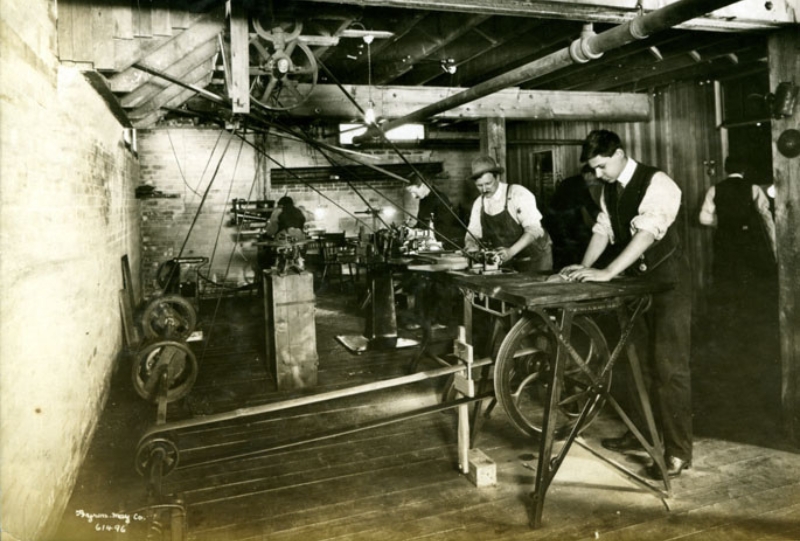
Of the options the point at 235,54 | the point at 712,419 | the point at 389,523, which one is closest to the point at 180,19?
the point at 235,54

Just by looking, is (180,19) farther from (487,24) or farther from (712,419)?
(712,419)

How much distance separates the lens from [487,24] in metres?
5.16

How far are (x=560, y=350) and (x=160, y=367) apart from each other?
3277mm

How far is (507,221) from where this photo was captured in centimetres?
518

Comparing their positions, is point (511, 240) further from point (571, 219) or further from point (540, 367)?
point (571, 219)

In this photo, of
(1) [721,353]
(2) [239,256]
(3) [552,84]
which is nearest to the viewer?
(1) [721,353]

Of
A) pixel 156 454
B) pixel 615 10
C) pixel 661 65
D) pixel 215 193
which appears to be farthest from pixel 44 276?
pixel 215 193

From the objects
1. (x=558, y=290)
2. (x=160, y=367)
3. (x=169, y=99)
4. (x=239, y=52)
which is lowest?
(x=160, y=367)

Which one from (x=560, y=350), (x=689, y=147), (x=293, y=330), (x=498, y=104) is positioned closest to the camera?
(x=560, y=350)

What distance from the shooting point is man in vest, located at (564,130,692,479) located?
3102 millimetres

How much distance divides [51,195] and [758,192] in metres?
5.96

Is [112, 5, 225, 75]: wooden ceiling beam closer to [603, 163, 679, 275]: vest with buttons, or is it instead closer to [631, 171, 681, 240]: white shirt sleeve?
[603, 163, 679, 275]: vest with buttons

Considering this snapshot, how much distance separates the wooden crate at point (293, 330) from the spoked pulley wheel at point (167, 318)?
1.41 metres

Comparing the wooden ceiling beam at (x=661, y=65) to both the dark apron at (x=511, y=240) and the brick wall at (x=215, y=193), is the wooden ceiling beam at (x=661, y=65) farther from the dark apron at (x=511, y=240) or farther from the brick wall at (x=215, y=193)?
the brick wall at (x=215, y=193)
